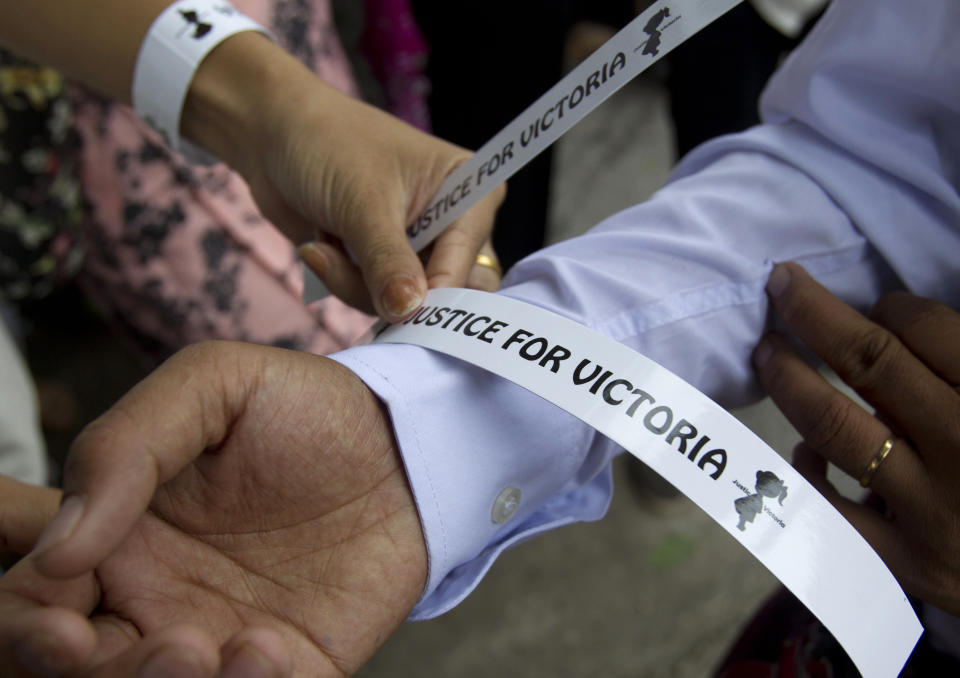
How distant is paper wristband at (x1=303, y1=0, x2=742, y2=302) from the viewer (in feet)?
1.66

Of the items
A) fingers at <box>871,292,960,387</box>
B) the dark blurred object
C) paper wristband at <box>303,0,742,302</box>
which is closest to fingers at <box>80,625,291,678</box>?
paper wristband at <box>303,0,742,302</box>

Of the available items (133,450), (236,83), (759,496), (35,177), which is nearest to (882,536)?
(759,496)

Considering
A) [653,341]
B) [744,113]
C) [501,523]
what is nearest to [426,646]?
[501,523]

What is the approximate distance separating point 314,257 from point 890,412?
585 millimetres

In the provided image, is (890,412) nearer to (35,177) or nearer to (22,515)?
(22,515)

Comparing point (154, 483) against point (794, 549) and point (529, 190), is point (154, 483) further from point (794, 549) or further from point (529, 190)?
point (529, 190)

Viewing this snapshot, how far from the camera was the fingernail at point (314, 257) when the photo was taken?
79cm

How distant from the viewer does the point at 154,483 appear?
0.42 m

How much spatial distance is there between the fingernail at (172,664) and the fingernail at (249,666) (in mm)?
19

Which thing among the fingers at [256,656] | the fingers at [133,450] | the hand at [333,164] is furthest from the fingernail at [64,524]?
the hand at [333,164]

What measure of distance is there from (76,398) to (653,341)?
143 cm

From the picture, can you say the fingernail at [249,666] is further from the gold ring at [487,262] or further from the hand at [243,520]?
the gold ring at [487,262]

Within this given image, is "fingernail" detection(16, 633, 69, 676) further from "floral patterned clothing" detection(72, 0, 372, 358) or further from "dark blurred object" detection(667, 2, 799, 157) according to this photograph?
A: "dark blurred object" detection(667, 2, 799, 157)

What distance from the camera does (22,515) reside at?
1.93ft
